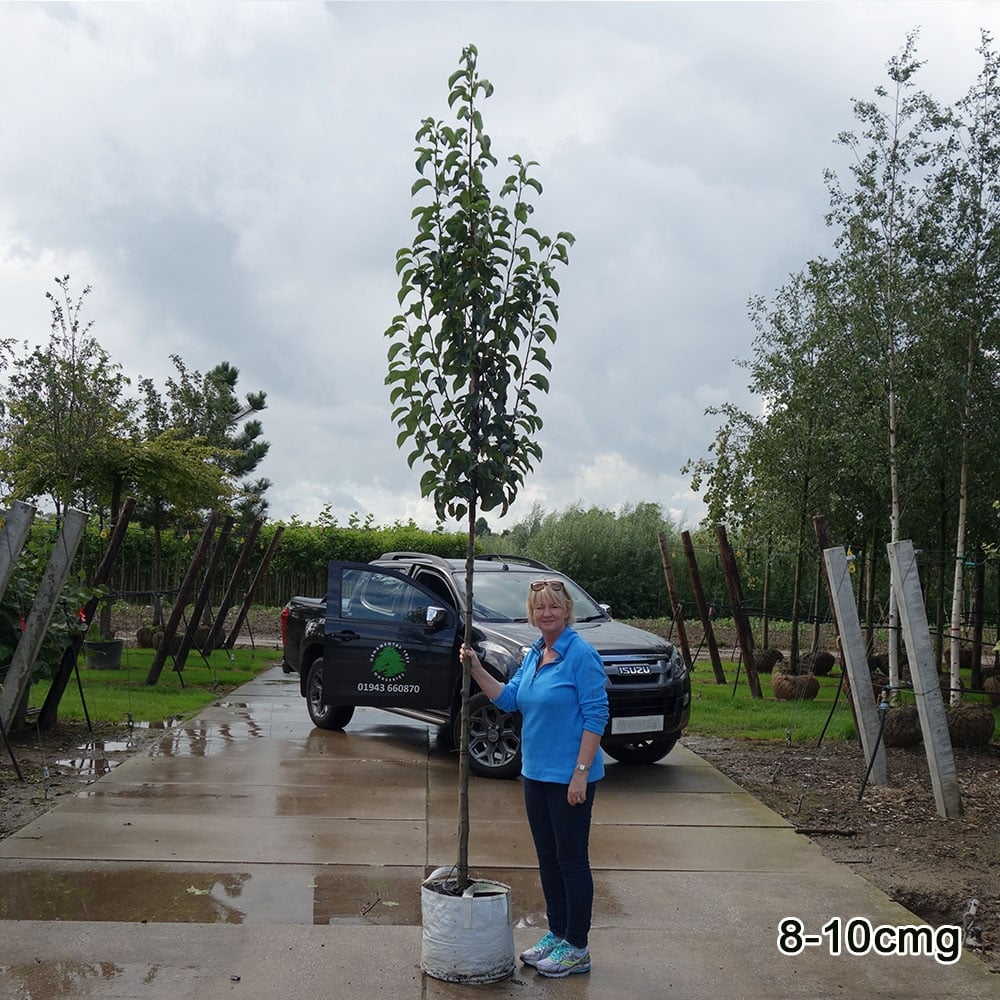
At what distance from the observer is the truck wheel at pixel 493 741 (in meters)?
9.05

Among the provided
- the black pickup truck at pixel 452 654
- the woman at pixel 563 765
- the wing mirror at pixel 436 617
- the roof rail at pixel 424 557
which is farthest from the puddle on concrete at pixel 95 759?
the woman at pixel 563 765

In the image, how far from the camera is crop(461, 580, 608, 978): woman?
4.75 metres

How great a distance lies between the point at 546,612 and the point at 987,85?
45.4 feet

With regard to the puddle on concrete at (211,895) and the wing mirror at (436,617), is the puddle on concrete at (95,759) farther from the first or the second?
the puddle on concrete at (211,895)

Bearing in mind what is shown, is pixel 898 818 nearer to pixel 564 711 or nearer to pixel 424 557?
pixel 564 711

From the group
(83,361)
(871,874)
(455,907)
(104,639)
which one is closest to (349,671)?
(871,874)

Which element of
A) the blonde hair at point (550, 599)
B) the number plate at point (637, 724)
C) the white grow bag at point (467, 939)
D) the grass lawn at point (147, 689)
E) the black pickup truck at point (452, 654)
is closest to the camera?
the white grow bag at point (467, 939)

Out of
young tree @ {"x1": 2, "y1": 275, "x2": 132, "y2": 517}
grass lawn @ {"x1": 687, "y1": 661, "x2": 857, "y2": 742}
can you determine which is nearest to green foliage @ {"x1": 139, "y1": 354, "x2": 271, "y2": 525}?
young tree @ {"x1": 2, "y1": 275, "x2": 132, "y2": 517}

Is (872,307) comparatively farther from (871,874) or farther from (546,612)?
(546,612)

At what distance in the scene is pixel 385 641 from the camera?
408 inches

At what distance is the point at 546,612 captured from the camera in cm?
489

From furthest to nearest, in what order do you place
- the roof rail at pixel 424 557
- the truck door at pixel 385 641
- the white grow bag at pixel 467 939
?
the roof rail at pixel 424 557, the truck door at pixel 385 641, the white grow bag at pixel 467 939

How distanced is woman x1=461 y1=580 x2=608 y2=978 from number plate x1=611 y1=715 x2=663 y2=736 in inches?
160

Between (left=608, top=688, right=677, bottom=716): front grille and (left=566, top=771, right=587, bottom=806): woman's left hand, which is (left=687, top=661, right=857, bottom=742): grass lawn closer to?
(left=608, top=688, right=677, bottom=716): front grille
